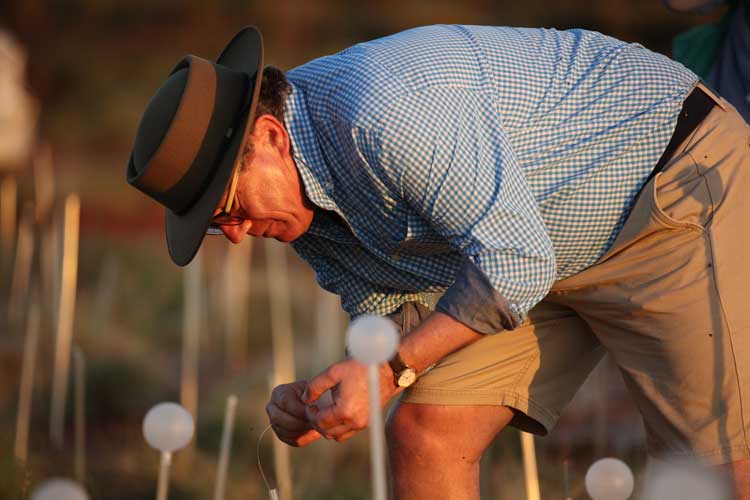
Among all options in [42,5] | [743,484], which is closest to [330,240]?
[743,484]

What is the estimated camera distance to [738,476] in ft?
6.93

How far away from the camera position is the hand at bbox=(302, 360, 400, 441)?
1.85m

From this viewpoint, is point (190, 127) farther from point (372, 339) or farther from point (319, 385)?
point (372, 339)

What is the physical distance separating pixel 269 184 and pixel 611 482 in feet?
2.65

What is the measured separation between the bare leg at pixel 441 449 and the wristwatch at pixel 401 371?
0.42 metres

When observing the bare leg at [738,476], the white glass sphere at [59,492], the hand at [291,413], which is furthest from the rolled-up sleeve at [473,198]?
the white glass sphere at [59,492]

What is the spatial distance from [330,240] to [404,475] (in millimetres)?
523

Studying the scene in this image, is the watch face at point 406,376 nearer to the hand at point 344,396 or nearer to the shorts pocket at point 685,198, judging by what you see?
the hand at point 344,396

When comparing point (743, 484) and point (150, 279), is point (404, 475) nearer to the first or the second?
point (743, 484)

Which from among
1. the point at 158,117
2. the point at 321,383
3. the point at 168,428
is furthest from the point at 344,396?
the point at 158,117

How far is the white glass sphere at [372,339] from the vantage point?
4.39 feet

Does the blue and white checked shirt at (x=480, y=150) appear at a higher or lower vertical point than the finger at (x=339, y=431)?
higher

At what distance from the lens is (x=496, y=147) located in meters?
1.90

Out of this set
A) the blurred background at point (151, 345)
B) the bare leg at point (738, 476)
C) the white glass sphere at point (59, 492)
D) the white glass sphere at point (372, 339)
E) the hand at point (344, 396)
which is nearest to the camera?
the white glass sphere at point (59, 492)
